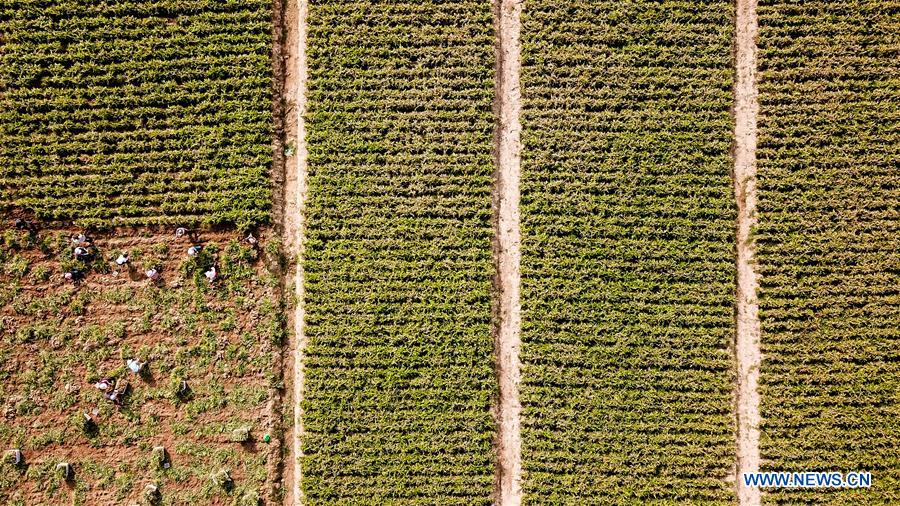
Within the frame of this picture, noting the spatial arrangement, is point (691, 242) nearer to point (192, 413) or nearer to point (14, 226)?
point (192, 413)

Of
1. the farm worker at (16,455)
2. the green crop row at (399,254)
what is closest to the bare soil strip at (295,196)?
the green crop row at (399,254)

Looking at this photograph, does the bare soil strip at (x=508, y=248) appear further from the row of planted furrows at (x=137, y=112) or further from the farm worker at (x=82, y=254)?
the farm worker at (x=82, y=254)

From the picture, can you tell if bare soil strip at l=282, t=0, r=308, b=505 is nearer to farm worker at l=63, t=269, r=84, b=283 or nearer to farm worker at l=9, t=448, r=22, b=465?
farm worker at l=63, t=269, r=84, b=283

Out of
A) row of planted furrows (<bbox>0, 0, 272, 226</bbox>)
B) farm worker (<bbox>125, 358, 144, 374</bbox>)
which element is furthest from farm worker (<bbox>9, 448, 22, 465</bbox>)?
row of planted furrows (<bbox>0, 0, 272, 226</bbox>)

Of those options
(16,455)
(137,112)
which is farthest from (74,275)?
(16,455)

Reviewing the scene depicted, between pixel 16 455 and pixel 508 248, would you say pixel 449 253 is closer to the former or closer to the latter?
pixel 508 248

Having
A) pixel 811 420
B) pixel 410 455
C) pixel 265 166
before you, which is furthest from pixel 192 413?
pixel 811 420

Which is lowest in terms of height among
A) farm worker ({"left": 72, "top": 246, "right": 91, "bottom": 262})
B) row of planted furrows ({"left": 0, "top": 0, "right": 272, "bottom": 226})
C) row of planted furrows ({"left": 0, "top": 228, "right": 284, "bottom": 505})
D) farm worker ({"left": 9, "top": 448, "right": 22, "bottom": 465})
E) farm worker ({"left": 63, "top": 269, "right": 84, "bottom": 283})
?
farm worker ({"left": 9, "top": 448, "right": 22, "bottom": 465})
